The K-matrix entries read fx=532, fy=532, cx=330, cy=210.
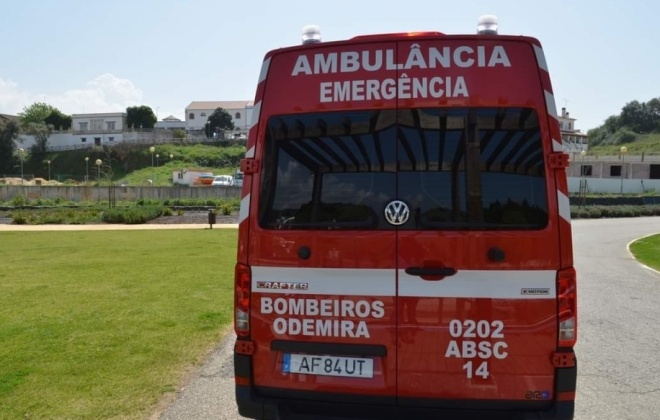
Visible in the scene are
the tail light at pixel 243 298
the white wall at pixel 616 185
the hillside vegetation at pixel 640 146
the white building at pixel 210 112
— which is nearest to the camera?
the tail light at pixel 243 298

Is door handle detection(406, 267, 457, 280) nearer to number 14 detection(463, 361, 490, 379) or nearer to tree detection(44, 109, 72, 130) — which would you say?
number 14 detection(463, 361, 490, 379)

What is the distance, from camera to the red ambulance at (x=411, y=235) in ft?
10.4

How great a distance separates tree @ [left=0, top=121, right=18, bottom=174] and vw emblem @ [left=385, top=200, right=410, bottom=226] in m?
104

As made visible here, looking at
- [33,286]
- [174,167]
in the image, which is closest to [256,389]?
[33,286]

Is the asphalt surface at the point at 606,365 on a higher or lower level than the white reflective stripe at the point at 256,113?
lower

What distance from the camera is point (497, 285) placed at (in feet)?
10.3

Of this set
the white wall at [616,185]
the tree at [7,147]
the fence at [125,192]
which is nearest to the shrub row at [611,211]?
the white wall at [616,185]

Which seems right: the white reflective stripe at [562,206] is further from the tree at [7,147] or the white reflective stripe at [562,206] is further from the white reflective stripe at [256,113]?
the tree at [7,147]

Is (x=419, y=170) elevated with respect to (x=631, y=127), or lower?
lower

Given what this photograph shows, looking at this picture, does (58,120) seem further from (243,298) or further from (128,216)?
(243,298)

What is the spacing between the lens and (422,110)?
10.7 ft

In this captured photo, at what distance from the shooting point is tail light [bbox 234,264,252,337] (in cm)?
349

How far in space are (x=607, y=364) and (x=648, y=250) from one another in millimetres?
14437

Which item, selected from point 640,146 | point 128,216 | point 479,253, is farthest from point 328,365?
point 640,146
